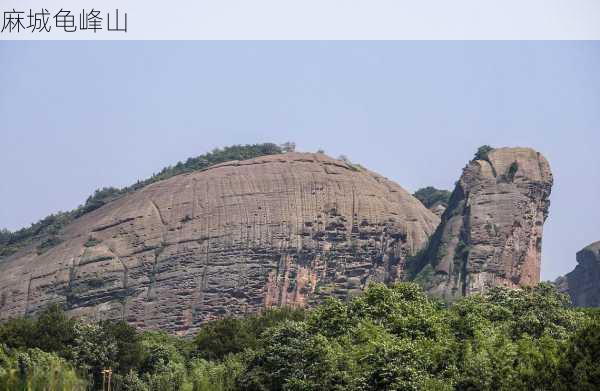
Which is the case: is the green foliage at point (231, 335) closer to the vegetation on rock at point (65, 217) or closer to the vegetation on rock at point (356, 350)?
the vegetation on rock at point (356, 350)

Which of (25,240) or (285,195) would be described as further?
(25,240)

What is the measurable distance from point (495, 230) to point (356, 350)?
83.7 metres

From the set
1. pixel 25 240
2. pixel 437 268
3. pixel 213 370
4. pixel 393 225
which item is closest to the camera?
pixel 213 370

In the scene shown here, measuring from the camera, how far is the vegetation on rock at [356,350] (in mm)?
70812

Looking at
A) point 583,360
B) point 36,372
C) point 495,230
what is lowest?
point 583,360

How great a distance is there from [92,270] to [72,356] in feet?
184

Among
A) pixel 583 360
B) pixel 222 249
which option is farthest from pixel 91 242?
pixel 583 360

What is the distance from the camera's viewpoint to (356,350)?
77.6 metres

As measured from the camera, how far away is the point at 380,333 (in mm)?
79875

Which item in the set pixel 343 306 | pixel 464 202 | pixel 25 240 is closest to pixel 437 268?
pixel 464 202

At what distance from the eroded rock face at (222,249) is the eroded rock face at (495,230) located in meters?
10.2

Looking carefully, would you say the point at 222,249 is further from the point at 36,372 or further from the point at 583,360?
the point at 583,360

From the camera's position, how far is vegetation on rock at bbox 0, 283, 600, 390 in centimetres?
7081

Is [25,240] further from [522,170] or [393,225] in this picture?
[522,170]
